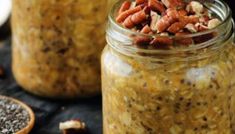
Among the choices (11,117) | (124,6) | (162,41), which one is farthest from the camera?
→ (11,117)

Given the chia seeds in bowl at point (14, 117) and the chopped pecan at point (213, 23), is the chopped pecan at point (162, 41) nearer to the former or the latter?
the chopped pecan at point (213, 23)

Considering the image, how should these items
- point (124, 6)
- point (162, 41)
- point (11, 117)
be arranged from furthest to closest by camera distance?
point (11, 117), point (124, 6), point (162, 41)

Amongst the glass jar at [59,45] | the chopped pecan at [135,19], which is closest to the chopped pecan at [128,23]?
the chopped pecan at [135,19]

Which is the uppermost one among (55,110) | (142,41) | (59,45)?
(142,41)

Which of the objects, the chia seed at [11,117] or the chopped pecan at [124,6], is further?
the chia seed at [11,117]

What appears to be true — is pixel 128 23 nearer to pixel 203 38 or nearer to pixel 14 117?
pixel 203 38

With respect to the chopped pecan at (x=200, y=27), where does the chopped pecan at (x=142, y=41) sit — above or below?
below

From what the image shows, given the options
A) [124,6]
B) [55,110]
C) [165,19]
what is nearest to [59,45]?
[55,110]

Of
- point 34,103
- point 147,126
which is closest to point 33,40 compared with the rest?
point 34,103

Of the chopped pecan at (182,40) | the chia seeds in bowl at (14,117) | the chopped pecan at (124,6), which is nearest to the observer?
the chopped pecan at (182,40)
